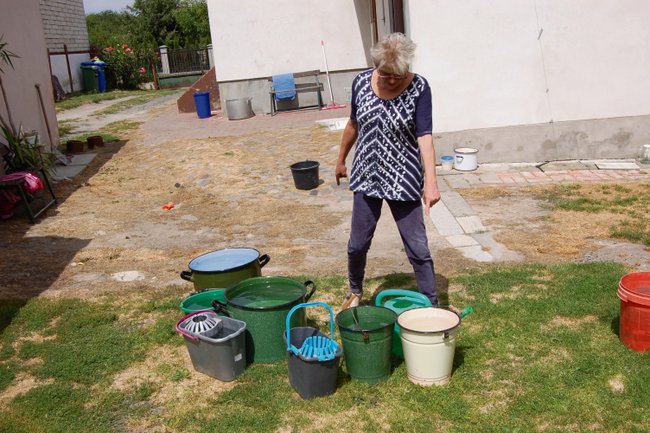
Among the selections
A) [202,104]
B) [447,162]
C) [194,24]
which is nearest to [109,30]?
[194,24]

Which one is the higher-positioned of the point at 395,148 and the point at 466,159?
the point at 395,148

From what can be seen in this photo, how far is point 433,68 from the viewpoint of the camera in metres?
8.62

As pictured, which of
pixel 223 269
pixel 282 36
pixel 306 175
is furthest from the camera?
pixel 282 36

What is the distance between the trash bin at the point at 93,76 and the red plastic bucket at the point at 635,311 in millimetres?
23585

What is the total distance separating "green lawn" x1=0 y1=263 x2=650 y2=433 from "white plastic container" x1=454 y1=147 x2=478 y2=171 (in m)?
3.90

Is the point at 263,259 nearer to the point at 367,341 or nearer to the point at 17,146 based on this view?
the point at 367,341

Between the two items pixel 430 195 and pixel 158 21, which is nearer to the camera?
pixel 430 195

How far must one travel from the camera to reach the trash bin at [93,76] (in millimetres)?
24188

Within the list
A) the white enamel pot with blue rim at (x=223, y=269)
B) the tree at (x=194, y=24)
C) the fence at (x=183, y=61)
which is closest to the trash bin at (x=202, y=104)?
the white enamel pot with blue rim at (x=223, y=269)

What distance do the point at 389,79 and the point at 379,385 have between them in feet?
5.78

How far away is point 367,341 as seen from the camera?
139 inches

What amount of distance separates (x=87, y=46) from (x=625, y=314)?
1090 inches

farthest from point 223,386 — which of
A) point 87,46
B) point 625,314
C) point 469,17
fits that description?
point 87,46

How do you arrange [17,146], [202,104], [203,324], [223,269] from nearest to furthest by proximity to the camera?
1. [203,324]
2. [223,269]
3. [17,146]
4. [202,104]
